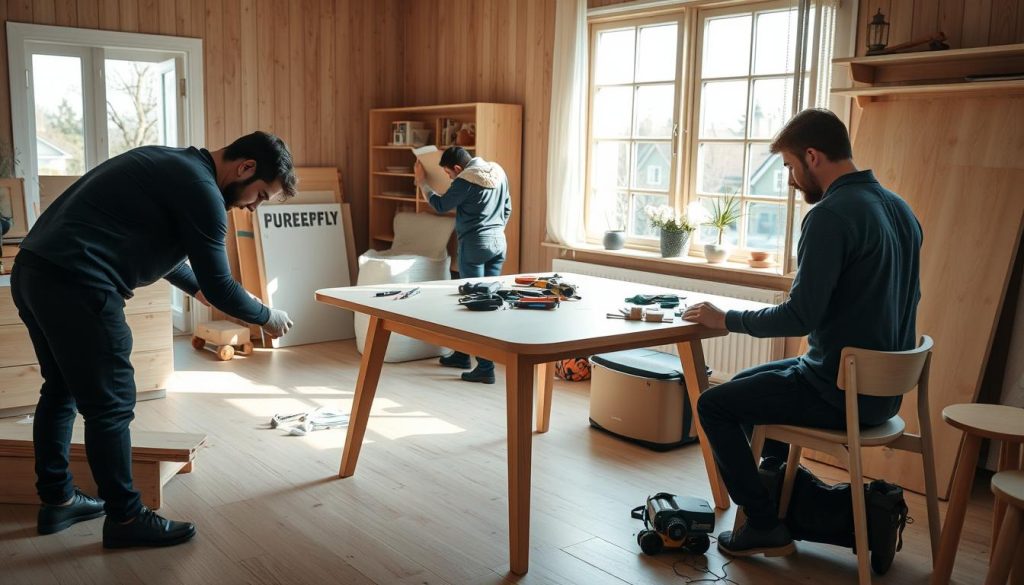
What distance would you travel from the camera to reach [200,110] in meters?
6.17

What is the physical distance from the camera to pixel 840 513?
2904 mm

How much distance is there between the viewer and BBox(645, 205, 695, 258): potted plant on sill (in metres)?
5.02

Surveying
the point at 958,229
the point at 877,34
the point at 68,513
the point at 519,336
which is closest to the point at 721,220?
the point at 877,34

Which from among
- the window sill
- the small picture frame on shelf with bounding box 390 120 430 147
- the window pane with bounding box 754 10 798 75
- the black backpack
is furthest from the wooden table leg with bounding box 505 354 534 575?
the small picture frame on shelf with bounding box 390 120 430 147

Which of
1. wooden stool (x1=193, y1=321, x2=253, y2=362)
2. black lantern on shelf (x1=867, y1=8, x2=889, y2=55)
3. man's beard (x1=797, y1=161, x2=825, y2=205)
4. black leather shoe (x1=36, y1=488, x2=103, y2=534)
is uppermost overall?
black lantern on shelf (x1=867, y1=8, x2=889, y2=55)

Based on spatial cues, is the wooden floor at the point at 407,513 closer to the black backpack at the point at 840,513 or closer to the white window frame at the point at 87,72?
the black backpack at the point at 840,513

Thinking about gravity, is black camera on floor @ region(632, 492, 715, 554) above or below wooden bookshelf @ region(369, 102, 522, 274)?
below

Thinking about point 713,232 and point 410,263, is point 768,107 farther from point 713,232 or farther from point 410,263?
point 410,263

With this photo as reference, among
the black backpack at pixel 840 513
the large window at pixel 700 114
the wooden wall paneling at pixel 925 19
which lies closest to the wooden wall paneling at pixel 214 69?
the large window at pixel 700 114

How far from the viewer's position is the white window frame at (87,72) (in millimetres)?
5492

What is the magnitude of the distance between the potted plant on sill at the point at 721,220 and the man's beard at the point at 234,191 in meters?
2.75

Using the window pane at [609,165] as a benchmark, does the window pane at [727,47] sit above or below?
above

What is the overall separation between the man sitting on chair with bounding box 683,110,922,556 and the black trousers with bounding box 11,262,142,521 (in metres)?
1.82

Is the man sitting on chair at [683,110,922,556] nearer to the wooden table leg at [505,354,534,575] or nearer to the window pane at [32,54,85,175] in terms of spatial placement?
the wooden table leg at [505,354,534,575]
